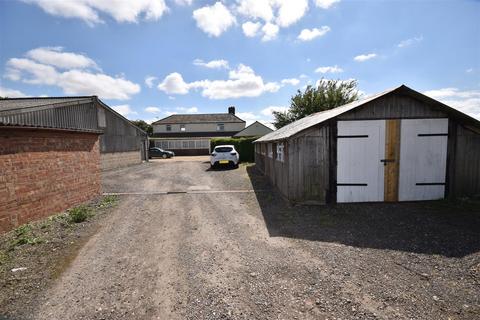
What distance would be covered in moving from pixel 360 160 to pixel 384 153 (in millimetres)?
827

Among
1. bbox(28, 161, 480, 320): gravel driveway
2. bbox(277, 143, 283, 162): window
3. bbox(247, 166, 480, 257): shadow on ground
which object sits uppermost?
bbox(277, 143, 283, 162): window

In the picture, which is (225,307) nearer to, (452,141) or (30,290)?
(30,290)

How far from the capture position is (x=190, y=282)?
13.1 feet

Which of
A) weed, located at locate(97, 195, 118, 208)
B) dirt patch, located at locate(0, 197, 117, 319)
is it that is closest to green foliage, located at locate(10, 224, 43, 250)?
dirt patch, located at locate(0, 197, 117, 319)

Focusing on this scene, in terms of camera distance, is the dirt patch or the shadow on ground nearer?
the dirt patch

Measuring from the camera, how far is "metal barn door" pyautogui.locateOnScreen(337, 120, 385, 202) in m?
8.23

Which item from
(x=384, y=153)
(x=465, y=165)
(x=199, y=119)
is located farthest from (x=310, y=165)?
(x=199, y=119)

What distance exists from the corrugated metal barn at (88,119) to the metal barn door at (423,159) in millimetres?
12818

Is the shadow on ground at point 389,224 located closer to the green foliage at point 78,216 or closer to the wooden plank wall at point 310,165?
the wooden plank wall at point 310,165

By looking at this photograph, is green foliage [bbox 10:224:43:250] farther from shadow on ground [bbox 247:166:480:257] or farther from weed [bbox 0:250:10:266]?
shadow on ground [bbox 247:166:480:257]

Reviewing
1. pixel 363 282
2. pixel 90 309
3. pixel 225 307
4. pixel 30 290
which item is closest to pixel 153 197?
pixel 30 290

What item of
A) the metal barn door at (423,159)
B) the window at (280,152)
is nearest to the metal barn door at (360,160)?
the metal barn door at (423,159)

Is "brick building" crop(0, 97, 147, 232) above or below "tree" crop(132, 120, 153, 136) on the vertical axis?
below

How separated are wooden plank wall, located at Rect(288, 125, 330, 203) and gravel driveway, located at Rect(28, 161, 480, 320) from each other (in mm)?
660
